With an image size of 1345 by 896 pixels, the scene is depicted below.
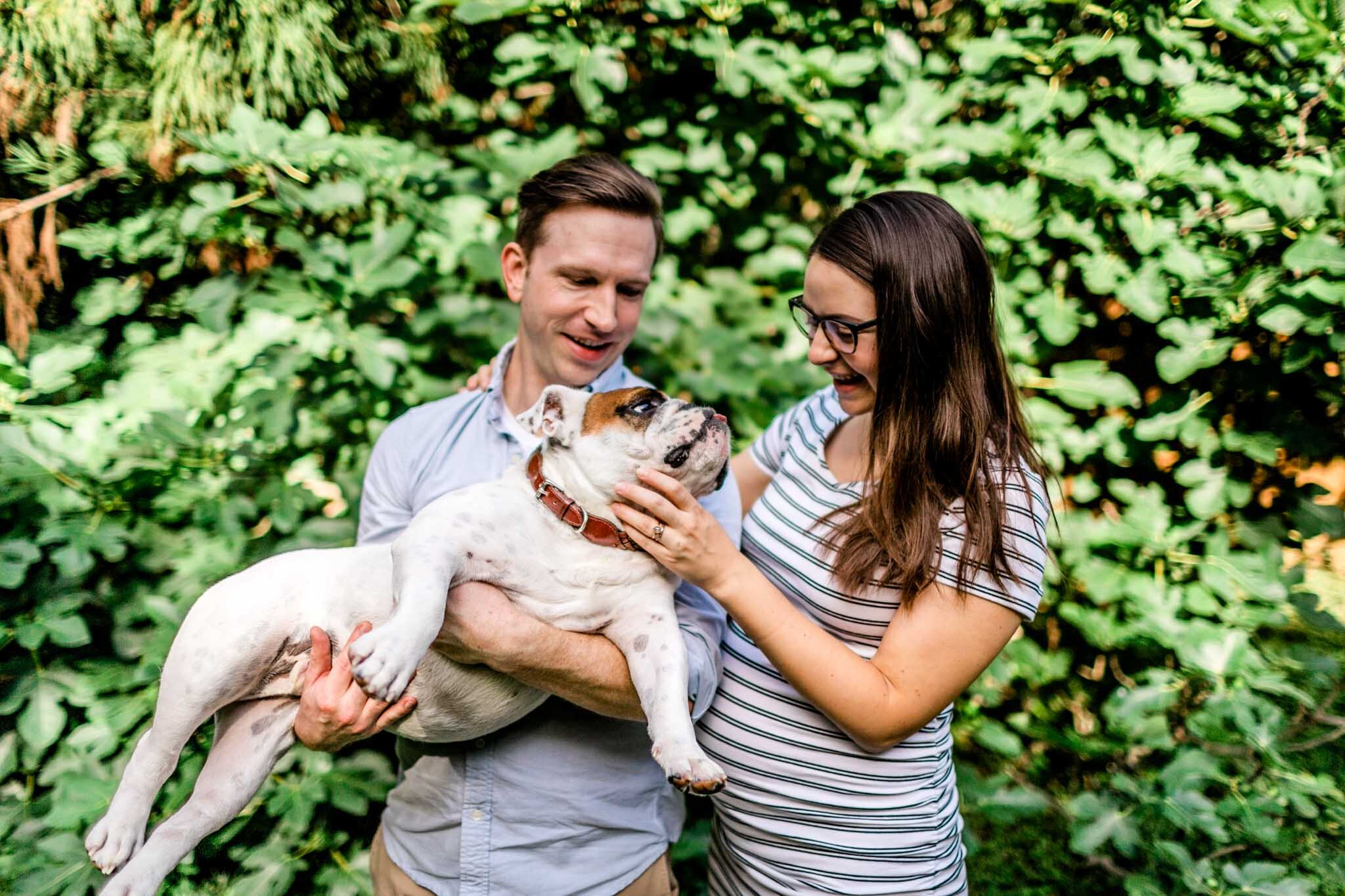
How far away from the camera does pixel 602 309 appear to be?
2.31 metres

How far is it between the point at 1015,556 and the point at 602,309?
4.09 ft

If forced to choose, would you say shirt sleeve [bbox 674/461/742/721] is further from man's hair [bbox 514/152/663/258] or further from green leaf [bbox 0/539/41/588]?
green leaf [bbox 0/539/41/588]

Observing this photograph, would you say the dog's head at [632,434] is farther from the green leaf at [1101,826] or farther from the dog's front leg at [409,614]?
the green leaf at [1101,826]

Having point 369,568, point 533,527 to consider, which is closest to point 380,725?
point 369,568

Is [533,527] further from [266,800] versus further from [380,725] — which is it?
[266,800]

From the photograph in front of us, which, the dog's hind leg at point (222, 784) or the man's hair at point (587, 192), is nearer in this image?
Answer: the dog's hind leg at point (222, 784)

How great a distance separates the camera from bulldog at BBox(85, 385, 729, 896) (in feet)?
6.42

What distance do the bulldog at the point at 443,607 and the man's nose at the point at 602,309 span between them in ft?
0.73

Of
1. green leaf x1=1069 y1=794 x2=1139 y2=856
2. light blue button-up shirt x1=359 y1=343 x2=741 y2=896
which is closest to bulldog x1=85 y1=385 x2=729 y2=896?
light blue button-up shirt x1=359 y1=343 x2=741 y2=896

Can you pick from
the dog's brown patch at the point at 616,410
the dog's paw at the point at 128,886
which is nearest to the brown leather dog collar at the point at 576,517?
the dog's brown patch at the point at 616,410

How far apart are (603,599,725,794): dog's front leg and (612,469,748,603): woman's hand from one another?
A: 0.15 m

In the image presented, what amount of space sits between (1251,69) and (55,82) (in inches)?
170

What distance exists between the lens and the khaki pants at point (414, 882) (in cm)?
219

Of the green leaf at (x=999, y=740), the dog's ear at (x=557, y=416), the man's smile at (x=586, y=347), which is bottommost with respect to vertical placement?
the green leaf at (x=999, y=740)
